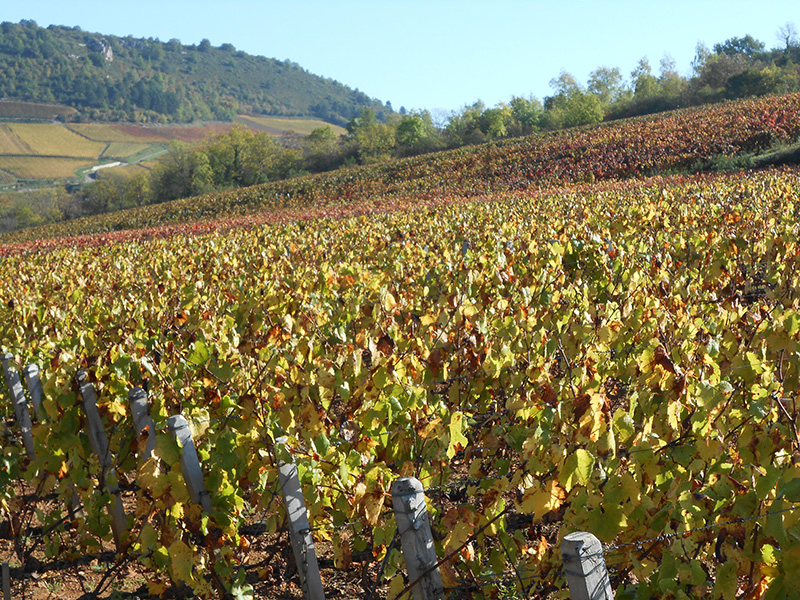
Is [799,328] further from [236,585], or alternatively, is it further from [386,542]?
[236,585]

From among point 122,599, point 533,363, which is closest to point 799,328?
point 533,363

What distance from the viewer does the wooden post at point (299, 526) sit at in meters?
2.24

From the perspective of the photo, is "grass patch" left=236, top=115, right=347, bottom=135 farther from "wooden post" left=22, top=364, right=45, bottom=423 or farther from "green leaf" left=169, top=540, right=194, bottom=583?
"green leaf" left=169, top=540, right=194, bottom=583

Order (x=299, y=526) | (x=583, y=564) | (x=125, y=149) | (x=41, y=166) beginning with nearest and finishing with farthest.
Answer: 1. (x=583, y=564)
2. (x=299, y=526)
3. (x=41, y=166)
4. (x=125, y=149)

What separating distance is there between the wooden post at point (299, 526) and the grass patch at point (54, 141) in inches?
5971

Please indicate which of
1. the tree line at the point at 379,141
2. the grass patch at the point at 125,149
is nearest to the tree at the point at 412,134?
the tree line at the point at 379,141

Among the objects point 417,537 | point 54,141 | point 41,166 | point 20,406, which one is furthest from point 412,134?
point 54,141

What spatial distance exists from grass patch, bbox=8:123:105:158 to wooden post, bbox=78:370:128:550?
493 ft

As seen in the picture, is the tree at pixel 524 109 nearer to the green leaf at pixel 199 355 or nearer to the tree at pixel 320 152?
the tree at pixel 320 152

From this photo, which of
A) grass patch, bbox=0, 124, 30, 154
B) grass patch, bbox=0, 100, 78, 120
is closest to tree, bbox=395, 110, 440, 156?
grass patch, bbox=0, 124, 30, 154

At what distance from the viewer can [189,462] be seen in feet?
8.03

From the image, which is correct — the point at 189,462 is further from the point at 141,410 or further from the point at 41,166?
the point at 41,166

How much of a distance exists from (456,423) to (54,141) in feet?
534

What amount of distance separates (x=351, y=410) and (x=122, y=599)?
143cm
